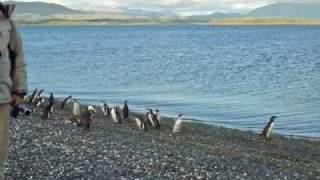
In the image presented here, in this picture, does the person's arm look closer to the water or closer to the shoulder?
the shoulder

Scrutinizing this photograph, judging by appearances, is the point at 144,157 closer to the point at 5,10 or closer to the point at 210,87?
the point at 5,10

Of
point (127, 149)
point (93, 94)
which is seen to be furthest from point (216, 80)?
point (127, 149)

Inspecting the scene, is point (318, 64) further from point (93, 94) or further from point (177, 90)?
point (93, 94)

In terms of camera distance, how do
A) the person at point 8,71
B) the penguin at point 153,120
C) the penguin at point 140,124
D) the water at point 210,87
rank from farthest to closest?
the water at point 210,87, the penguin at point 153,120, the penguin at point 140,124, the person at point 8,71

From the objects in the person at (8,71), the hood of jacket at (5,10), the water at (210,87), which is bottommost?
the water at (210,87)

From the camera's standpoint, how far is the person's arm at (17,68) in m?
7.34

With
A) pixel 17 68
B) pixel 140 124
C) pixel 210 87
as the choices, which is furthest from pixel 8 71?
pixel 210 87

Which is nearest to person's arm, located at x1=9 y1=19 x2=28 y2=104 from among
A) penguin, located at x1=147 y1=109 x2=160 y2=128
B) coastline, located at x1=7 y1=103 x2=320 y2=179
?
coastline, located at x1=7 y1=103 x2=320 y2=179

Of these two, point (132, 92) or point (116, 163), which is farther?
point (132, 92)

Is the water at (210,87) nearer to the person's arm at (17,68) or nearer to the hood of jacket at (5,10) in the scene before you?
the person's arm at (17,68)

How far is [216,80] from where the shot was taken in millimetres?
46750

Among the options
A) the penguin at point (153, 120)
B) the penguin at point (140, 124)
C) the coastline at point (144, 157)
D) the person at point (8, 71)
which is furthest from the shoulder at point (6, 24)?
the penguin at point (153, 120)

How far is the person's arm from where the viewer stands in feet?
24.1

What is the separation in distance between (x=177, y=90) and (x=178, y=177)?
91.9ft
